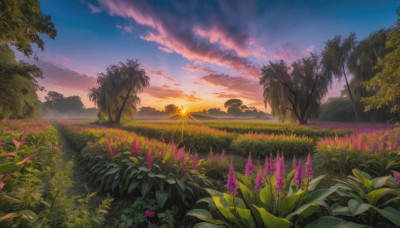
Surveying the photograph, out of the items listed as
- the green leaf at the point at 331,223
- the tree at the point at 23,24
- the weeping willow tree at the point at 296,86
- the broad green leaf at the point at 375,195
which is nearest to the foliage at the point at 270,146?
the broad green leaf at the point at 375,195

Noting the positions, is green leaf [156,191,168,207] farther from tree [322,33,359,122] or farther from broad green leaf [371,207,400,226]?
tree [322,33,359,122]

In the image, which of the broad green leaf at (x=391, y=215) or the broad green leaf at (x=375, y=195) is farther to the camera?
the broad green leaf at (x=375, y=195)

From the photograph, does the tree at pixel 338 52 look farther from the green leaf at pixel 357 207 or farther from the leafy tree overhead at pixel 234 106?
the leafy tree overhead at pixel 234 106

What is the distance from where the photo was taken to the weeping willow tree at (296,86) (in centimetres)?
2155

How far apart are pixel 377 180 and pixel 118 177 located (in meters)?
4.66

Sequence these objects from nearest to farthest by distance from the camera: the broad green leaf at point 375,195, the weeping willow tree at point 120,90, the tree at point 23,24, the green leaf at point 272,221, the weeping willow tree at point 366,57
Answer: the green leaf at point 272,221
the broad green leaf at point 375,195
the tree at point 23,24
the weeping willow tree at point 366,57
the weeping willow tree at point 120,90

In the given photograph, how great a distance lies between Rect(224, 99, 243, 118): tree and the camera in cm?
9169

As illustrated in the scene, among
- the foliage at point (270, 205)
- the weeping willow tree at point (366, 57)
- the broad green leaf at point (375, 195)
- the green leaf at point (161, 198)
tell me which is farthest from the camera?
the weeping willow tree at point (366, 57)

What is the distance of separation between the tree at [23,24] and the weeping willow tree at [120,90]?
18531mm

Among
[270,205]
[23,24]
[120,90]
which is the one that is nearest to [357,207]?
[270,205]

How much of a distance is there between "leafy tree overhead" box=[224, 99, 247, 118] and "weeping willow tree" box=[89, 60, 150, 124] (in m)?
71.0

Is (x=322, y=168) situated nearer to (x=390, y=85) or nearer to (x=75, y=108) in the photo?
(x=390, y=85)

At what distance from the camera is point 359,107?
24984 mm

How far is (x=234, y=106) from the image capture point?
305ft
